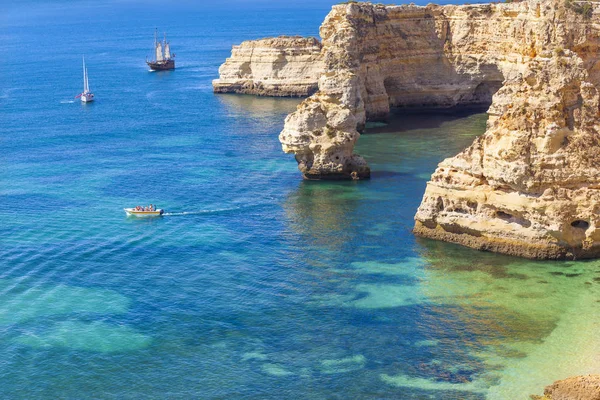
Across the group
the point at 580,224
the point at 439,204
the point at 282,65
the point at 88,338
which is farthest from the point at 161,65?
the point at 88,338

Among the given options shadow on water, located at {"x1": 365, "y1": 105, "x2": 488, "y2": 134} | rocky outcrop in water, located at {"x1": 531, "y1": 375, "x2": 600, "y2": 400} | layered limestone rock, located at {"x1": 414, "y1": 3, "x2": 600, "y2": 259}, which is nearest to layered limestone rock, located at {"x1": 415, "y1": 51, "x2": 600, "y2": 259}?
layered limestone rock, located at {"x1": 414, "y1": 3, "x2": 600, "y2": 259}

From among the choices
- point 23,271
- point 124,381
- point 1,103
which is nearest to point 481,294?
point 124,381

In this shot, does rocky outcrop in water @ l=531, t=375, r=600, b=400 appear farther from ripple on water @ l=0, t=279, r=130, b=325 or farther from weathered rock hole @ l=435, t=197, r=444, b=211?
ripple on water @ l=0, t=279, r=130, b=325

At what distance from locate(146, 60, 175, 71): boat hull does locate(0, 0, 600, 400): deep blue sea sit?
53.5 metres

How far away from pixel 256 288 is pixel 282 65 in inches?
2463

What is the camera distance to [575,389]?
29891 millimetres

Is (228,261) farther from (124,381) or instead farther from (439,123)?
(439,123)

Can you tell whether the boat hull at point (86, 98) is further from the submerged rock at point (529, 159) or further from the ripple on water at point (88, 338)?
the ripple on water at point (88, 338)

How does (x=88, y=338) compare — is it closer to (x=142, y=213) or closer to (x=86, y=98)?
(x=142, y=213)

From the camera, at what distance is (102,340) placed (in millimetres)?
37344

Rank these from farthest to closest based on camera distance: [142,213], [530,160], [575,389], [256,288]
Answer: [142,213] < [530,160] < [256,288] < [575,389]

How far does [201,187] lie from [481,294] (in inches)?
1001

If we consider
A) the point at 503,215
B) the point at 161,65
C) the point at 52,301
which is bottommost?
the point at 52,301

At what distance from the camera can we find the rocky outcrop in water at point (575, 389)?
29.2m
